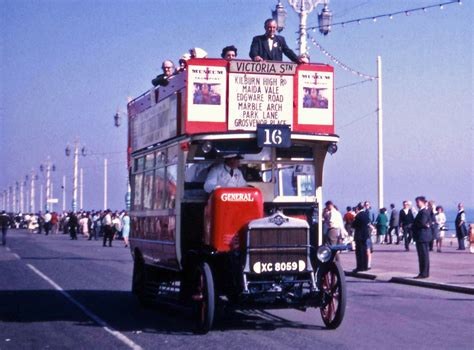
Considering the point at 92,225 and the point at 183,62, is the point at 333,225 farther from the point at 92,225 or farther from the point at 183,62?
the point at 92,225

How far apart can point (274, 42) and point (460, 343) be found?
5480 mm

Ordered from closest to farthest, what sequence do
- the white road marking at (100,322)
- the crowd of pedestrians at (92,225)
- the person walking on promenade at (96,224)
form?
the white road marking at (100,322)
the crowd of pedestrians at (92,225)
the person walking on promenade at (96,224)

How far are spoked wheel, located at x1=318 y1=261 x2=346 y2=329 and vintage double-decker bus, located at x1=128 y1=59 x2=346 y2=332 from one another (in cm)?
2

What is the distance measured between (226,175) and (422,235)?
984 centimetres

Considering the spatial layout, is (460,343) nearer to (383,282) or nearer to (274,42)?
(274,42)

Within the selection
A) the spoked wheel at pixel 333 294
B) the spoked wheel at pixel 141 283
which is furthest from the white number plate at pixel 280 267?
the spoked wheel at pixel 141 283

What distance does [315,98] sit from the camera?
14.1 m

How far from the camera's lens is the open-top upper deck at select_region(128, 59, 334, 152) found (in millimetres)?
13648

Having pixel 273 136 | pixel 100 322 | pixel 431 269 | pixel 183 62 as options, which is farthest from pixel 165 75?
pixel 431 269

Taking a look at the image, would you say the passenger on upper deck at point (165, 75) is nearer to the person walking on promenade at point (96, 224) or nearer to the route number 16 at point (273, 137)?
the route number 16 at point (273, 137)

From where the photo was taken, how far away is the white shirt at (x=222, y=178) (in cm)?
1370

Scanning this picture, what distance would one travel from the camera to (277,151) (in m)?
14.8

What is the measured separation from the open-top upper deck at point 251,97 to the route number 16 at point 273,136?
181mm

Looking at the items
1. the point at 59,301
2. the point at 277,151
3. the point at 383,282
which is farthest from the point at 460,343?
the point at 383,282
